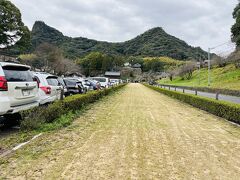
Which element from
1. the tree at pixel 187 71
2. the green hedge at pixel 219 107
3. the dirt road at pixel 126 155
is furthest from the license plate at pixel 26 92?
the tree at pixel 187 71

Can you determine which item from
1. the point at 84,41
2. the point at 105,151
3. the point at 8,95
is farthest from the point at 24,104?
the point at 84,41

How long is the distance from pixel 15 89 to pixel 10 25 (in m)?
40.5

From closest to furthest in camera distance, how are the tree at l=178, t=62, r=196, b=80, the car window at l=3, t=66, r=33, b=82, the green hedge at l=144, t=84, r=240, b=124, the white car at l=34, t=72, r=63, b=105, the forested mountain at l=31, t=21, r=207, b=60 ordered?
the car window at l=3, t=66, r=33, b=82 → the white car at l=34, t=72, r=63, b=105 → the green hedge at l=144, t=84, r=240, b=124 → the tree at l=178, t=62, r=196, b=80 → the forested mountain at l=31, t=21, r=207, b=60

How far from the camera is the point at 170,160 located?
5438mm

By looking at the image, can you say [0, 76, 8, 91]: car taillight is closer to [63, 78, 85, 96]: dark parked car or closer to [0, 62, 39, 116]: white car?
[0, 62, 39, 116]: white car

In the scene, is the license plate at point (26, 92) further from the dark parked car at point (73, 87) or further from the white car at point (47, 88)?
the dark parked car at point (73, 87)

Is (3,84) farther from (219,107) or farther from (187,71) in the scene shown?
(187,71)

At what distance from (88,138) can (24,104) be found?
211 centimetres

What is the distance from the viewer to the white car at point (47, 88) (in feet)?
33.1

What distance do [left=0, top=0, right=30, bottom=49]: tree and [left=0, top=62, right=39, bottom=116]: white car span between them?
38891 millimetres

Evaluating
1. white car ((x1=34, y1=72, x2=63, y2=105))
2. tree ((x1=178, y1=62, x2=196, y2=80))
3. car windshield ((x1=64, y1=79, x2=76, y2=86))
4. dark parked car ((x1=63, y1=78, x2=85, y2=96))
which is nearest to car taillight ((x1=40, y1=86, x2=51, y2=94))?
white car ((x1=34, y1=72, x2=63, y2=105))

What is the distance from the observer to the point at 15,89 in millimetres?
7180

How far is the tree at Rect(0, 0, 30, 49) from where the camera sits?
142 feet

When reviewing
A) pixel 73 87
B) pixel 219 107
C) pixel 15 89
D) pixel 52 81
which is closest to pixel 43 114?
pixel 15 89
